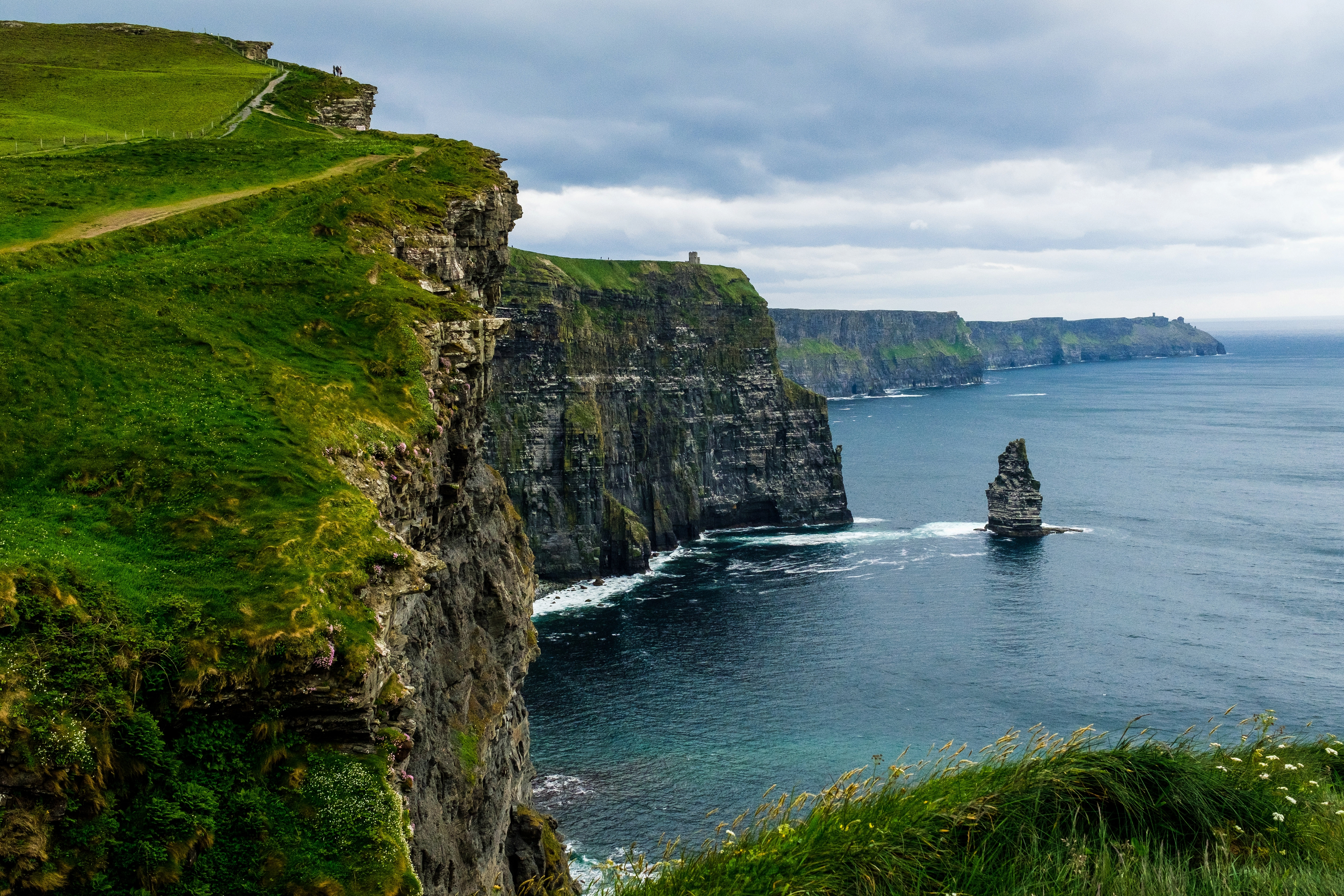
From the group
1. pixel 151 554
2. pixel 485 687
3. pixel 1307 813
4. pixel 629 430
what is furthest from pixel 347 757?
pixel 629 430

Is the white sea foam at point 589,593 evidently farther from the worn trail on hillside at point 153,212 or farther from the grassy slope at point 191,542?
the grassy slope at point 191,542

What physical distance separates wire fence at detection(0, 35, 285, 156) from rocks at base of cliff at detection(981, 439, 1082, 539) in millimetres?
96603

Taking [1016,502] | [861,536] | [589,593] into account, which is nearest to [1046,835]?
[589,593]

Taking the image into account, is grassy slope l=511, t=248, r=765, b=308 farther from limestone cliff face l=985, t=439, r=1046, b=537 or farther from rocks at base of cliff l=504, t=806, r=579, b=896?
rocks at base of cliff l=504, t=806, r=579, b=896

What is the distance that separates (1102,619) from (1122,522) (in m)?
44.6

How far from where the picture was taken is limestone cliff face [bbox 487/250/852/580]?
114875 mm

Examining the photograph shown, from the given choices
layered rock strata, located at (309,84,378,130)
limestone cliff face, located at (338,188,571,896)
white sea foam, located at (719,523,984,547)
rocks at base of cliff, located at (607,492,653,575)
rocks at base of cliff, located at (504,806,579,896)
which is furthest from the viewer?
white sea foam, located at (719,523,984,547)

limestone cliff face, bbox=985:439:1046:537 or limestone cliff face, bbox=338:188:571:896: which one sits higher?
limestone cliff face, bbox=338:188:571:896

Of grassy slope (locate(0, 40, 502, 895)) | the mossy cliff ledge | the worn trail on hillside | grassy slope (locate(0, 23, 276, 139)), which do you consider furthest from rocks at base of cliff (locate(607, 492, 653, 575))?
grassy slope (locate(0, 40, 502, 895))

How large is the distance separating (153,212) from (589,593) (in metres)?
74.4

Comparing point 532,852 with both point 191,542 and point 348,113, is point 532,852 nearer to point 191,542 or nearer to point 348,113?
point 191,542

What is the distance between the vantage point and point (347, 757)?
14.7m

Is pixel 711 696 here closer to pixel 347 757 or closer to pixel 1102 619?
pixel 1102 619

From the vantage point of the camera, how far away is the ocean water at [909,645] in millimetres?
61812
